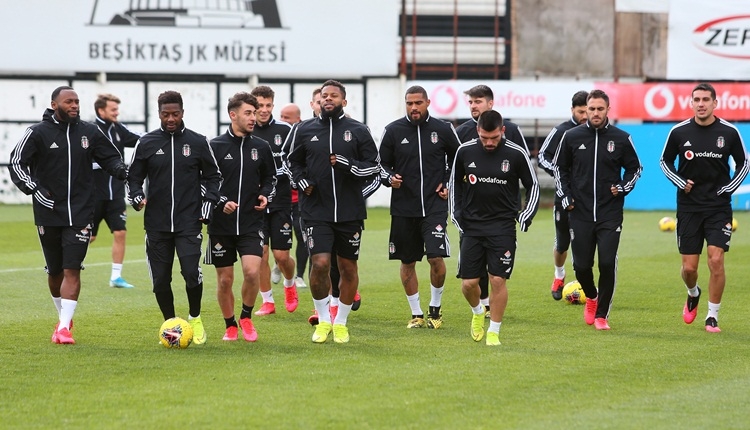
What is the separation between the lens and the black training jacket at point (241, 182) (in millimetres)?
10656

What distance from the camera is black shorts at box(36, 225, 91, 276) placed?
419 inches

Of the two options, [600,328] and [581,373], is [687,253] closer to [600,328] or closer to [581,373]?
[600,328]

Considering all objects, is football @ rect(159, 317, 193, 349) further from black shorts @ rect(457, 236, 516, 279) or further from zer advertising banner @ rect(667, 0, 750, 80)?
zer advertising banner @ rect(667, 0, 750, 80)

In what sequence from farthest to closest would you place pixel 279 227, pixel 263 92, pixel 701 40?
pixel 701 40 < pixel 279 227 < pixel 263 92

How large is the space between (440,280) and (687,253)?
2417 mm

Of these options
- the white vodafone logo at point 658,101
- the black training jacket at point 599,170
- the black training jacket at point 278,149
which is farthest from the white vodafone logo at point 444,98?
the black training jacket at point 599,170

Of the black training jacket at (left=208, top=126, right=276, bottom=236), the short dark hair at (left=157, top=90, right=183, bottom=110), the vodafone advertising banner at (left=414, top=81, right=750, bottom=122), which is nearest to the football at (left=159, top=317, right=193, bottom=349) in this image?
the black training jacket at (left=208, top=126, right=276, bottom=236)

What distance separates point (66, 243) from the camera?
34.9ft

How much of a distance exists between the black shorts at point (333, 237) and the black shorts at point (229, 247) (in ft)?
1.57

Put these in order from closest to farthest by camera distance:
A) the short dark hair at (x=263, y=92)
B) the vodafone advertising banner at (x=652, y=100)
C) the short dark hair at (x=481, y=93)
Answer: the short dark hair at (x=481, y=93), the short dark hair at (x=263, y=92), the vodafone advertising banner at (x=652, y=100)

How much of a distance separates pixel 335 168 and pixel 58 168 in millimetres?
2444

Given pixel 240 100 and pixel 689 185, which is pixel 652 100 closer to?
pixel 689 185

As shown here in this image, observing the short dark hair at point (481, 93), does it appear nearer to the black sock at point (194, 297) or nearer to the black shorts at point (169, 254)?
the black shorts at point (169, 254)

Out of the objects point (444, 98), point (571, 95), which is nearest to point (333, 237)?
point (444, 98)
